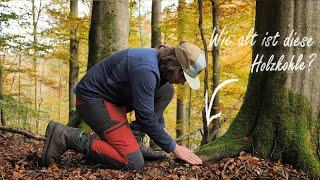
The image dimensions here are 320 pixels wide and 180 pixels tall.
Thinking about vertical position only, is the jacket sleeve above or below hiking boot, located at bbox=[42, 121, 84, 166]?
above

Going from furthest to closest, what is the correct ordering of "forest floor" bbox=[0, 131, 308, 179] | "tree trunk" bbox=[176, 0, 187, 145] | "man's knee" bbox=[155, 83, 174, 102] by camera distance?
1. "tree trunk" bbox=[176, 0, 187, 145]
2. "man's knee" bbox=[155, 83, 174, 102]
3. "forest floor" bbox=[0, 131, 308, 179]

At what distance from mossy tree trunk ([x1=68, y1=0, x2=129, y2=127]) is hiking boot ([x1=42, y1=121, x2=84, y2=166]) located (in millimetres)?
2468

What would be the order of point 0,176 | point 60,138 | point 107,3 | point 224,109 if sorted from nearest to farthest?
point 0,176 → point 60,138 → point 107,3 → point 224,109

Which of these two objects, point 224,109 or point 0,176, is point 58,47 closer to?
point 224,109

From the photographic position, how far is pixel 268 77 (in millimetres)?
3844

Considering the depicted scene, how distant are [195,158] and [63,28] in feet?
34.4

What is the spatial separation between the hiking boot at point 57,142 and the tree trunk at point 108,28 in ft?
8.10

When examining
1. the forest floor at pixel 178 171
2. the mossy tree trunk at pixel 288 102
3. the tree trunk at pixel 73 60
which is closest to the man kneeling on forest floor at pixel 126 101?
the forest floor at pixel 178 171

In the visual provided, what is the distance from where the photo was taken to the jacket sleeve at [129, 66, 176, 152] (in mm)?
3520

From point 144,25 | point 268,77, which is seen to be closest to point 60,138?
point 268,77

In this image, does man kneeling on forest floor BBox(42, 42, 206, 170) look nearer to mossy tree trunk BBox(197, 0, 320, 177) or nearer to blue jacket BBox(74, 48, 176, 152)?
blue jacket BBox(74, 48, 176, 152)

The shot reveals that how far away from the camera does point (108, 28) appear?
21.1 feet

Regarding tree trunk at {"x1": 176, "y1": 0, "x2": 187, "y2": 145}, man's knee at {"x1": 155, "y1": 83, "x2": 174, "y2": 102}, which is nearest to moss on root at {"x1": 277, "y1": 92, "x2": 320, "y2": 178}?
man's knee at {"x1": 155, "y1": 83, "x2": 174, "y2": 102}

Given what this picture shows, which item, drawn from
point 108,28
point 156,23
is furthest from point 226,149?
point 156,23
